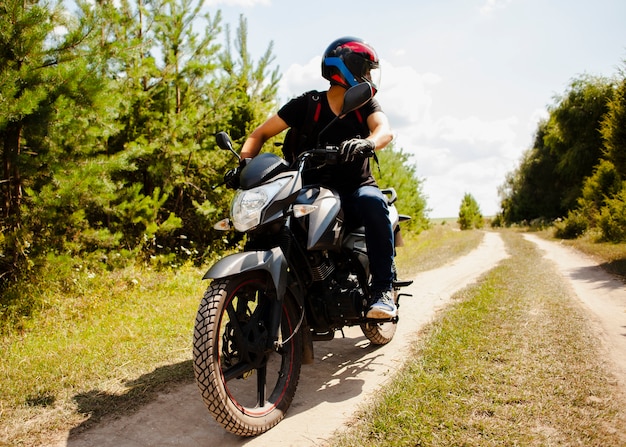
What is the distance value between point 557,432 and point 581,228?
19.5 m

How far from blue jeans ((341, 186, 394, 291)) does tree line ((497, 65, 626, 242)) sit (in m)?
10.5

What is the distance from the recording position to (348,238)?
11.6 ft

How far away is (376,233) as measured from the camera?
3377mm

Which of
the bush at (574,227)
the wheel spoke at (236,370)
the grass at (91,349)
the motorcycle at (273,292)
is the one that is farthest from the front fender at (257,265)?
the bush at (574,227)

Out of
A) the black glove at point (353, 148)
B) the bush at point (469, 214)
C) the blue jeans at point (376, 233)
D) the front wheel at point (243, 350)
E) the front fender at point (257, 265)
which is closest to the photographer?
the front wheel at point (243, 350)

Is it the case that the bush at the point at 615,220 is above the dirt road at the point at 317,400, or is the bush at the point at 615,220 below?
above

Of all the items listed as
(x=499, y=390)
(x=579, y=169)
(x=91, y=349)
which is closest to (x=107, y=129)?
(x=91, y=349)

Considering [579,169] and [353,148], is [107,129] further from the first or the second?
[579,169]

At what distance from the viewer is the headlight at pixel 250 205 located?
271 cm

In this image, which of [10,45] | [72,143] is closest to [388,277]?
[72,143]

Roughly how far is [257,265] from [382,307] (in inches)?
43.4

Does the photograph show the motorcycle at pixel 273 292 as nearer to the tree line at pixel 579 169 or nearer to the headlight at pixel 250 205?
the headlight at pixel 250 205

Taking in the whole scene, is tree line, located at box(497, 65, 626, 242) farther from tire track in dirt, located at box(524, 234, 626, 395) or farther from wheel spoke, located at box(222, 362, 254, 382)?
wheel spoke, located at box(222, 362, 254, 382)

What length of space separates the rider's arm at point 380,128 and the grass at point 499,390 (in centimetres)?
173
